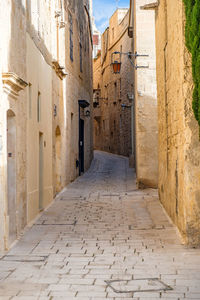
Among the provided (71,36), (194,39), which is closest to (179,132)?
(194,39)

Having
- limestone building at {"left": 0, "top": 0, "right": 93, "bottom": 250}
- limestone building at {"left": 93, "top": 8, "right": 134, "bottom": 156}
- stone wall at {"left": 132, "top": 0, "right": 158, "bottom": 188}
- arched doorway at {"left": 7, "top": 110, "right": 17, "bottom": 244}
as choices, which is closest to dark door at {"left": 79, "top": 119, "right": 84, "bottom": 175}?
limestone building at {"left": 0, "top": 0, "right": 93, "bottom": 250}

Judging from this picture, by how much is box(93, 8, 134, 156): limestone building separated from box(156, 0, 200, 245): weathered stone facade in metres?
15.8

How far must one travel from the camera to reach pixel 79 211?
10648 millimetres

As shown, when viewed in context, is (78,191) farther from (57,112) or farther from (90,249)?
(90,249)

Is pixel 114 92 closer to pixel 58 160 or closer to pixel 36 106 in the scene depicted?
pixel 58 160

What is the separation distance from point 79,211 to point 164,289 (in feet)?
19.8

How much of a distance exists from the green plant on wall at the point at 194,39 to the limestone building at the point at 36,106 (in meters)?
2.88

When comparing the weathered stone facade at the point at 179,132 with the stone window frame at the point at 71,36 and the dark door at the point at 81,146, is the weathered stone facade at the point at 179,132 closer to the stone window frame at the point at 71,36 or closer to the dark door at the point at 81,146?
the stone window frame at the point at 71,36

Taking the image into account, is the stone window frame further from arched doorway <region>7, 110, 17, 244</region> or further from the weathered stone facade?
arched doorway <region>7, 110, 17, 244</region>

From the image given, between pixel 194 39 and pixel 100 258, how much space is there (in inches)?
138

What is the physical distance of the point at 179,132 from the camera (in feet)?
24.4

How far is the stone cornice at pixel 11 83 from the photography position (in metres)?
6.80

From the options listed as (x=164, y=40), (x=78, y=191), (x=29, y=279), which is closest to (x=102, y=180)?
(x=78, y=191)

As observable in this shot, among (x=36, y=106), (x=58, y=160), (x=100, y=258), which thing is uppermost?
(x=36, y=106)
